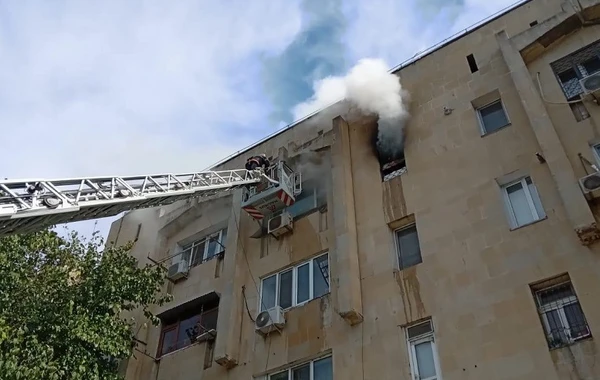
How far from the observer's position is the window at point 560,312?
10594mm

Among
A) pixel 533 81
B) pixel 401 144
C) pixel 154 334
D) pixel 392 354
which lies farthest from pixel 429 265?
pixel 154 334

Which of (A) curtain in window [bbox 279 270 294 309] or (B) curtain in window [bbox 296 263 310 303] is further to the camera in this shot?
(A) curtain in window [bbox 279 270 294 309]

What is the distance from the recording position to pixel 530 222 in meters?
12.3

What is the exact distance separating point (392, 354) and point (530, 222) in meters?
3.96

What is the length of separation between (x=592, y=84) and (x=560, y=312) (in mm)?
5540

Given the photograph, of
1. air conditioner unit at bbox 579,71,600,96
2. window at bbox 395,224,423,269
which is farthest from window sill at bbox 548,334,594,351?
air conditioner unit at bbox 579,71,600,96

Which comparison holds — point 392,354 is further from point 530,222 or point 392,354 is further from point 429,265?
point 530,222

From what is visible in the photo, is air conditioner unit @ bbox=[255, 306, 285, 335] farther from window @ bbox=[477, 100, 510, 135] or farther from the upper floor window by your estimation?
the upper floor window

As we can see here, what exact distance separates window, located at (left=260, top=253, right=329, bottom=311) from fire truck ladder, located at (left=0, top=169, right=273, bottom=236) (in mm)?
3168

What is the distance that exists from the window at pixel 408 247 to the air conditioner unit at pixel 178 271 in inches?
286

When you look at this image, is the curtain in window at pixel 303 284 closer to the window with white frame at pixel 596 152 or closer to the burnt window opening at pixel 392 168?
the burnt window opening at pixel 392 168

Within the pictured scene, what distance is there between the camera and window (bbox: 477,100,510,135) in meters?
14.8

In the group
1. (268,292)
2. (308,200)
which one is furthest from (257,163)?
(268,292)

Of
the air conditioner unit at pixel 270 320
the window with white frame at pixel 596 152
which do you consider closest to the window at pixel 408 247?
the air conditioner unit at pixel 270 320
